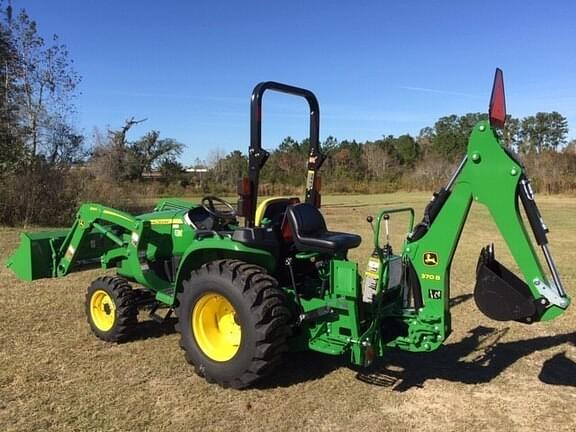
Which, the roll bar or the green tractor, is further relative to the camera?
the roll bar

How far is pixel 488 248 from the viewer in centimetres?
402

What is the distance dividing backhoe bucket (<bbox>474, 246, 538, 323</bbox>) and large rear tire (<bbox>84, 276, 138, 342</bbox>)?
3.21m

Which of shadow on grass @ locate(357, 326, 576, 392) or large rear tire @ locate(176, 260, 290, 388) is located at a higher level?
large rear tire @ locate(176, 260, 290, 388)

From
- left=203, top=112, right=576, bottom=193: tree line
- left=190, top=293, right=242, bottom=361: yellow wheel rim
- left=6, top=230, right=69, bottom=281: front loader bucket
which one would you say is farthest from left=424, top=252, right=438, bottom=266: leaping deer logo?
left=203, top=112, right=576, bottom=193: tree line

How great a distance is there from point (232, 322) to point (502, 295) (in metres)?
2.10

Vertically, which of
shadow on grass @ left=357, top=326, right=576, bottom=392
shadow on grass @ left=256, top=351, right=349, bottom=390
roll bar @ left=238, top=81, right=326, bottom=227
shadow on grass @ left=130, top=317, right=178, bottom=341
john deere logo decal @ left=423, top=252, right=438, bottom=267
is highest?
roll bar @ left=238, top=81, right=326, bottom=227

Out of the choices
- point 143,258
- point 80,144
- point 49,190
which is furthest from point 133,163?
point 143,258

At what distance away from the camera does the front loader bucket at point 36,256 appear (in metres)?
5.84

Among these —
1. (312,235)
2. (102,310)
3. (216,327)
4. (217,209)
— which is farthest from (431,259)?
(102,310)

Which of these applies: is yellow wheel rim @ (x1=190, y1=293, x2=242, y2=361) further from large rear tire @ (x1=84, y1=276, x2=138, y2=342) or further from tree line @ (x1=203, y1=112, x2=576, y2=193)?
tree line @ (x1=203, y1=112, x2=576, y2=193)

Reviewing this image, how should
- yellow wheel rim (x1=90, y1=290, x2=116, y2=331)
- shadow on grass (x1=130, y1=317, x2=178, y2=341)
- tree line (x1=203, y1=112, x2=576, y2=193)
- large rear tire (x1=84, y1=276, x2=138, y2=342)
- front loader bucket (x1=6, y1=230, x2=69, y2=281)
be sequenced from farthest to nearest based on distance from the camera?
tree line (x1=203, y1=112, x2=576, y2=193), front loader bucket (x1=6, y1=230, x2=69, y2=281), shadow on grass (x1=130, y1=317, x2=178, y2=341), yellow wheel rim (x1=90, y1=290, x2=116, y2=331), large rear tire (x1=84, y1=276, x2=138, y2=342)

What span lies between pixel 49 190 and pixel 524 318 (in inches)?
590

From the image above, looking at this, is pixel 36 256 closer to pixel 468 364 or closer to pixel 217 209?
pixel 217 209

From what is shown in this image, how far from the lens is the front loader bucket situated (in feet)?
19.2
